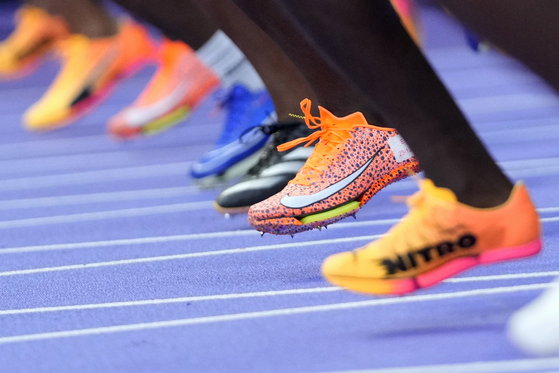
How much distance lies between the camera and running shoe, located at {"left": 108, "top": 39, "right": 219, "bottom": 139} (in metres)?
2.36

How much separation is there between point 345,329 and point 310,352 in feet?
0.26

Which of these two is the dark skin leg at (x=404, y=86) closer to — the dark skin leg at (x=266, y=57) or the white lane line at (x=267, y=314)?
the white lane line at (x=267, y=314)

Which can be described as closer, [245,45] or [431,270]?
[431,270]

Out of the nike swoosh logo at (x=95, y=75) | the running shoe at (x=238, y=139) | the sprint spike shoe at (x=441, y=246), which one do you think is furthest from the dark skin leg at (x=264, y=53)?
the nike swoosh logo at (x=95, y=75)

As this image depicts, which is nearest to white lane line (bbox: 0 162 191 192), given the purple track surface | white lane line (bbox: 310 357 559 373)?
the purple track surface

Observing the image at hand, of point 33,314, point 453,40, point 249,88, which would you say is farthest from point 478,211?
point 453,40

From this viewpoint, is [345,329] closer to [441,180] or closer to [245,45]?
[441,180]

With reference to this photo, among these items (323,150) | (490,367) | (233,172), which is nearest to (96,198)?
(233,172)

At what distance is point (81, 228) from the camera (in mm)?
1784

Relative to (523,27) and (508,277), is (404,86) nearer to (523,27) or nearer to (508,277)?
(523,27)

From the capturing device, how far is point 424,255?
3.22 feet

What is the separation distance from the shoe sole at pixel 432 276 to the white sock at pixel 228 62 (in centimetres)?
93

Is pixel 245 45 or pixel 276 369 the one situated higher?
pixel 245 45

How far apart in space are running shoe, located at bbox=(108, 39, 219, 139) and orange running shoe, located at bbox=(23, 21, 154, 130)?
414 mm
